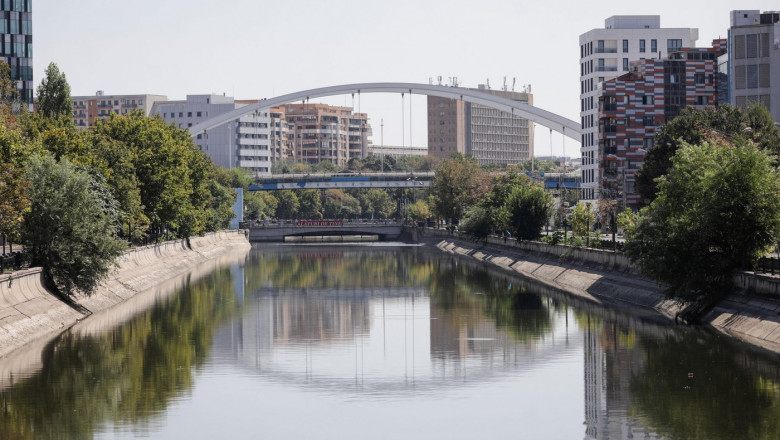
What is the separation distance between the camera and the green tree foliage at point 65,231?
58219mm

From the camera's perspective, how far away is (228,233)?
15262 centimetres

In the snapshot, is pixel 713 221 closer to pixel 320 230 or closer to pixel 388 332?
pixel 388 332

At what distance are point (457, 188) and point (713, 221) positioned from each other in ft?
318

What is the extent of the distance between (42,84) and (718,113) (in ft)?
187

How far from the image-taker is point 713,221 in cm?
5353

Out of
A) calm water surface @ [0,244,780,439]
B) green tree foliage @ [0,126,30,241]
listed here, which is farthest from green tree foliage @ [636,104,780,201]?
green tree foliage @ [0,126,30,241]

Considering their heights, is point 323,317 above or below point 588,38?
below

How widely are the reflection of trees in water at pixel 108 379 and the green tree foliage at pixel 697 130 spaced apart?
36.9m

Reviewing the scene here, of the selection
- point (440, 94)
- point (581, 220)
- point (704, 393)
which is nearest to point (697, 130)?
point (581, 220)

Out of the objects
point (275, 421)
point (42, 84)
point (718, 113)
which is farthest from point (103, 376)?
point (42, 84)

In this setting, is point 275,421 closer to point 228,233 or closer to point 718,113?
point 718,113

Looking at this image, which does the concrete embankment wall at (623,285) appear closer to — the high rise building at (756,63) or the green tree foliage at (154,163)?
the high rise building at (756,63)

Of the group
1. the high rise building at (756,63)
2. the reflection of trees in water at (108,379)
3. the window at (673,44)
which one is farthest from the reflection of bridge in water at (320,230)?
the reflection of trees in water at (108,379)

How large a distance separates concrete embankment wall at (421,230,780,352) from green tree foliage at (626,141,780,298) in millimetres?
1311
